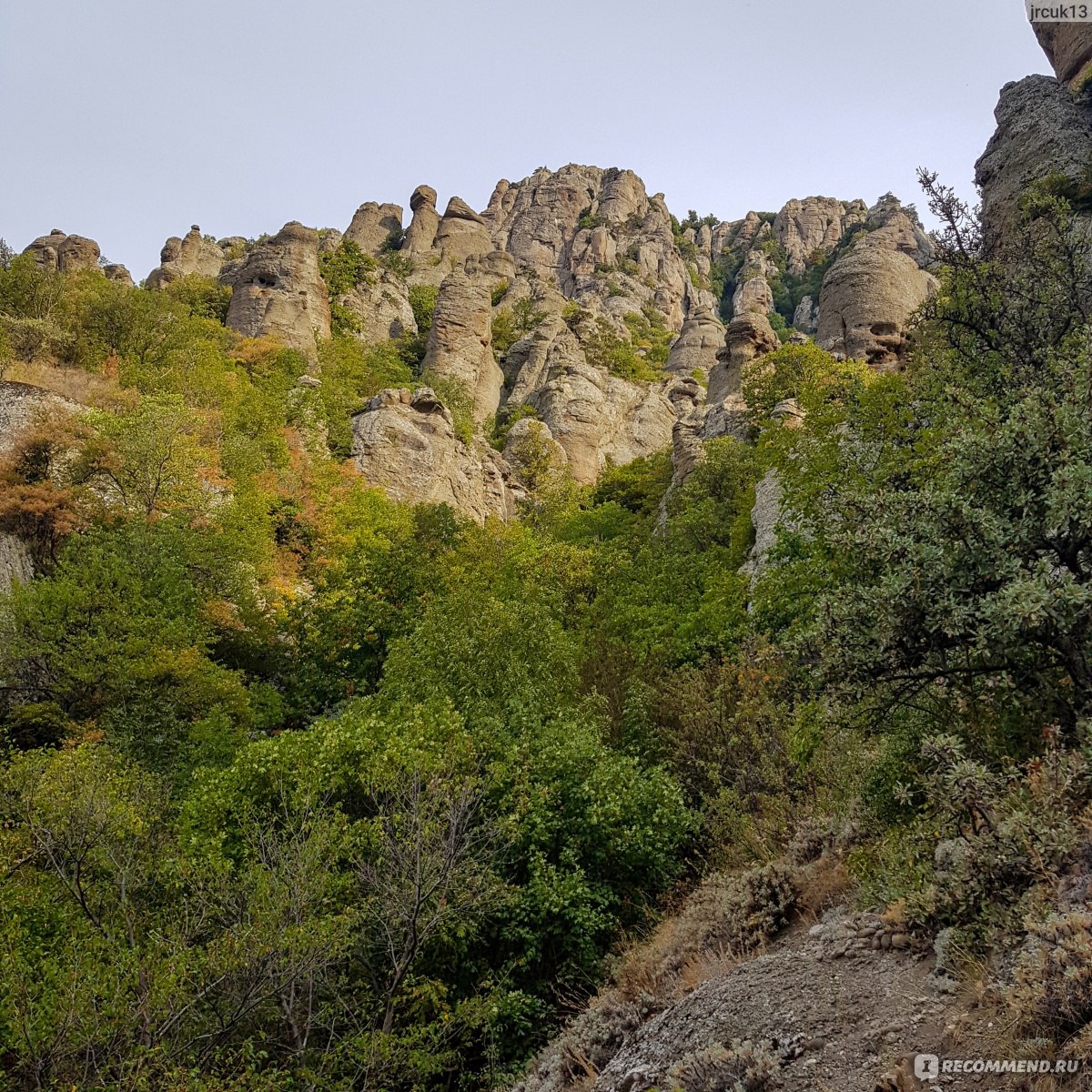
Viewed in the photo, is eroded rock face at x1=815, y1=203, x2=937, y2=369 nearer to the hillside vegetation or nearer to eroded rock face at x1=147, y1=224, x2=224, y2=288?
the hillside vegetation

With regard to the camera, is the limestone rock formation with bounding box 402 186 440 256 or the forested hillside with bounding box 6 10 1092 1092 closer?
the forested hillside with bounding box 6 10 1092 1092

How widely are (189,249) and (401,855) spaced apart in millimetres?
73931

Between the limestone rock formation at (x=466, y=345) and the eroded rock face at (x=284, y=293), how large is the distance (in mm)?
7688

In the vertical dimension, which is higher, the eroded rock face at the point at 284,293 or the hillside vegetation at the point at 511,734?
the eroded rock face at the point at 284,293

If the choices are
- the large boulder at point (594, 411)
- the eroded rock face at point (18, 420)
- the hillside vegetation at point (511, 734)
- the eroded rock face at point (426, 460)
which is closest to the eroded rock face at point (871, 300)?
the hillside vegetation at point (511, 734)

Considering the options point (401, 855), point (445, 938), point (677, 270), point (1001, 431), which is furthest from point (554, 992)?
point (677, 270)

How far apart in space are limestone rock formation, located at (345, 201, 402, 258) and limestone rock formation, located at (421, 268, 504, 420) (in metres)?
27.4

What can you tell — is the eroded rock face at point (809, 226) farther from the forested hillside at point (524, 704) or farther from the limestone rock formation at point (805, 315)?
the forested hillside at point (524, 704)

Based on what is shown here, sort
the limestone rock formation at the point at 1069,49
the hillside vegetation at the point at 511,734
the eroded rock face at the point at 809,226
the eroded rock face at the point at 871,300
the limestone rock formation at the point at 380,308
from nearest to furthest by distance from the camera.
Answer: the hillside vegetation at the point at 511,734, the limestone rock formation at the point at 1069,49, the eroded rock face at the point at 871,300, the limestone rock formation at the point at 380,308, the eroded rock face at the point at 809,226

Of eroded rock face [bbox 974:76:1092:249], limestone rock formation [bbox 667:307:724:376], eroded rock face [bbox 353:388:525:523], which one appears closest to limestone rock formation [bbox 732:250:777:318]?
limestone rock formation [bbox 667:307:724:376]

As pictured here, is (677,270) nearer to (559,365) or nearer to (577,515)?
(559,365)

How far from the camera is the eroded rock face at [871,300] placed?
36375 mm

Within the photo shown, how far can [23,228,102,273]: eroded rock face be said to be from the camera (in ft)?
196

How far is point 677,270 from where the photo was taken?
9469 centimetres
